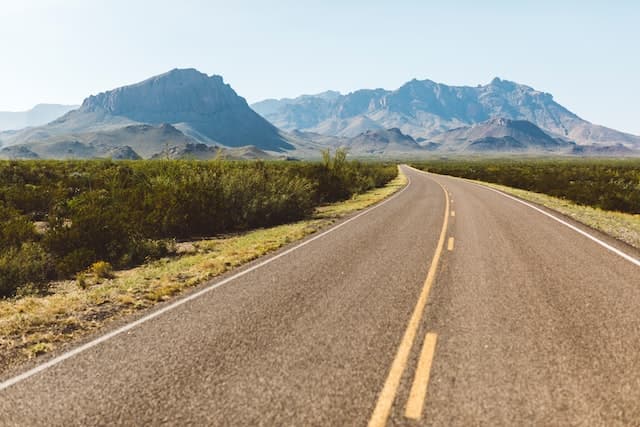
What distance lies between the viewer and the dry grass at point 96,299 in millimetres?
5473

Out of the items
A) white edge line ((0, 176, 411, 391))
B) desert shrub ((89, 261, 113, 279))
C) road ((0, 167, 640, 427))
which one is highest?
road ((0, 167, 640, 427))

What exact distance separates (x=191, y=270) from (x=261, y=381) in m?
5.33

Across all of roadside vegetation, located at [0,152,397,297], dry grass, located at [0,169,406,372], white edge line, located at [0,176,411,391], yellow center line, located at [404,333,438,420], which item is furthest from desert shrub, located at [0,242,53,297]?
yellow center line, located at [404,333,438,420]

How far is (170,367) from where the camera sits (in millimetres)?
4535

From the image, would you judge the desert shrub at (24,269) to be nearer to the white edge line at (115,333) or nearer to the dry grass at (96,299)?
the dry grass at (96,299)

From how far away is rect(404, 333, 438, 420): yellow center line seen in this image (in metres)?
3.61

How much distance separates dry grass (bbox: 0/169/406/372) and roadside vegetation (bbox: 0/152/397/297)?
2.63 feet

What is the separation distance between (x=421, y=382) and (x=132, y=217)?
11.0 metres

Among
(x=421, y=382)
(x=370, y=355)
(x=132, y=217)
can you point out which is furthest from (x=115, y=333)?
(x=132, y=217)

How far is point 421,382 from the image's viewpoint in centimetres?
405

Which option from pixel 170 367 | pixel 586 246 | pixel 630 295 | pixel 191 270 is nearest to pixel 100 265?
pixel 191 270

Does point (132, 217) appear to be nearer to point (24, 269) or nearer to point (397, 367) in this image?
point (24, 269)

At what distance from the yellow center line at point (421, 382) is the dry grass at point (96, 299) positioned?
438 cm

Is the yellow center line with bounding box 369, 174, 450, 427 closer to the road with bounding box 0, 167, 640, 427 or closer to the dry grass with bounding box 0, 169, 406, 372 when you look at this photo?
the road with bounding box 0, 167, 640, 427
